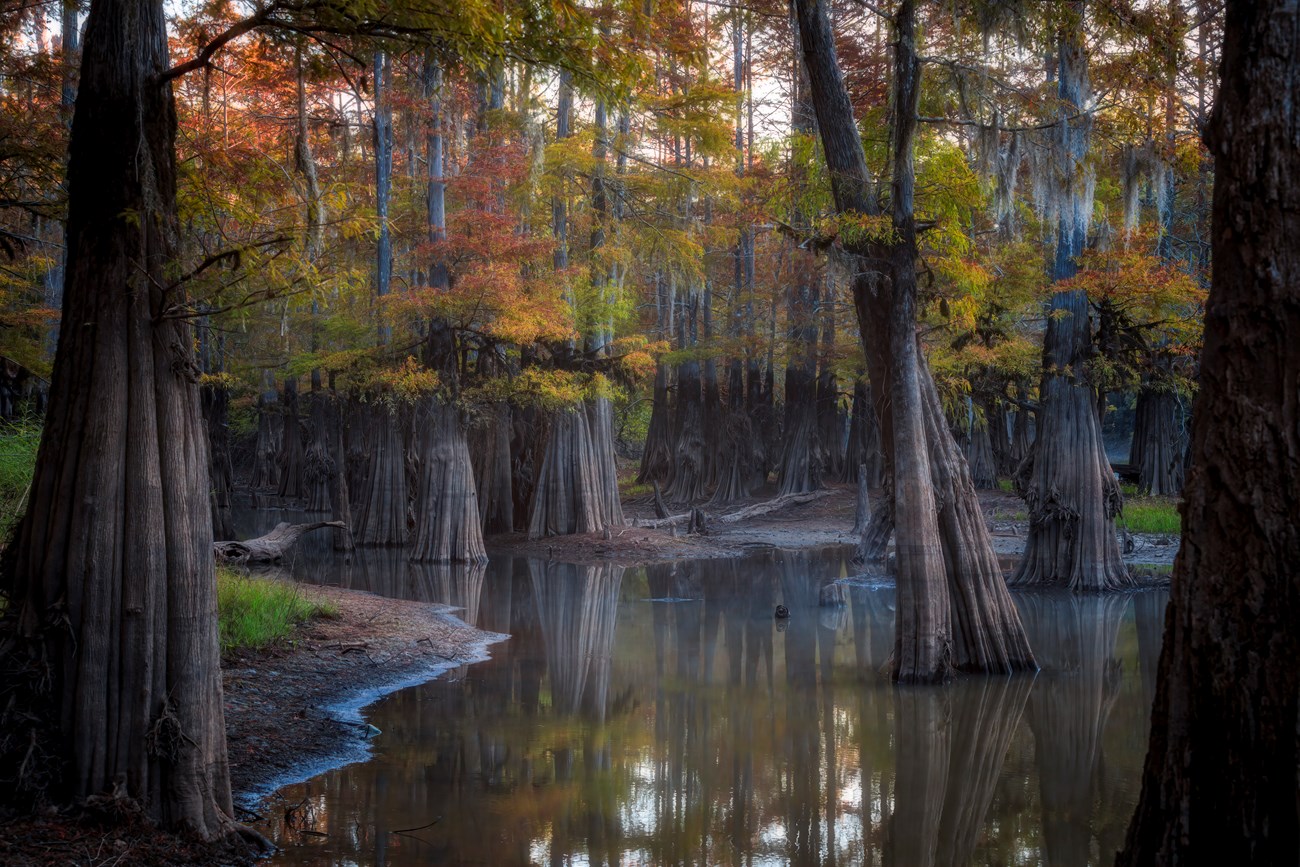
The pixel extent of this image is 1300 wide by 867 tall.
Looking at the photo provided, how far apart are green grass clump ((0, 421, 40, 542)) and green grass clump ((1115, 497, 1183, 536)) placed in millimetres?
16193

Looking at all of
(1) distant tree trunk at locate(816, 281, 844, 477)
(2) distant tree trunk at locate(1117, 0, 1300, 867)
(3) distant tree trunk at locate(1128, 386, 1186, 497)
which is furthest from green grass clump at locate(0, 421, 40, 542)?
(3) distant tree trunk at locate(1128, 386, 1186, 497)

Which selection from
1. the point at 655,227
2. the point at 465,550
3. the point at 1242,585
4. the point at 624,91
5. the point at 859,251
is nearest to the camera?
the point at 1242,585

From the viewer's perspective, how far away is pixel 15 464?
33.5 ft

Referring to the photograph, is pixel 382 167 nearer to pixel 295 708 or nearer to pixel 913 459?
pixel 913 459

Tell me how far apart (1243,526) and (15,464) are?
416 inches

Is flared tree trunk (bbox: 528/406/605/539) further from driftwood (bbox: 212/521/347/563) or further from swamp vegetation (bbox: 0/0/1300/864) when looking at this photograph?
driftwood (bbox: 212/521/347/563)

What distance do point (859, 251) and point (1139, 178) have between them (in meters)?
2.99

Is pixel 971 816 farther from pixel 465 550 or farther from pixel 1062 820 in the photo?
pixel 465 550

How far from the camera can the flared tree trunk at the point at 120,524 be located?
4.90 meters

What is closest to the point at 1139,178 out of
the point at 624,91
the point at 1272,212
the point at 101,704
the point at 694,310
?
the point at 624,91

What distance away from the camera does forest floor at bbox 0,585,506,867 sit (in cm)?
464

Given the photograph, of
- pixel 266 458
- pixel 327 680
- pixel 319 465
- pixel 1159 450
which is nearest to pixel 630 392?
pixel 319 465

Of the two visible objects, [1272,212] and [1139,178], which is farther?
[1139,178]

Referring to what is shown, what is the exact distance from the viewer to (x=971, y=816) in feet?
22.4
